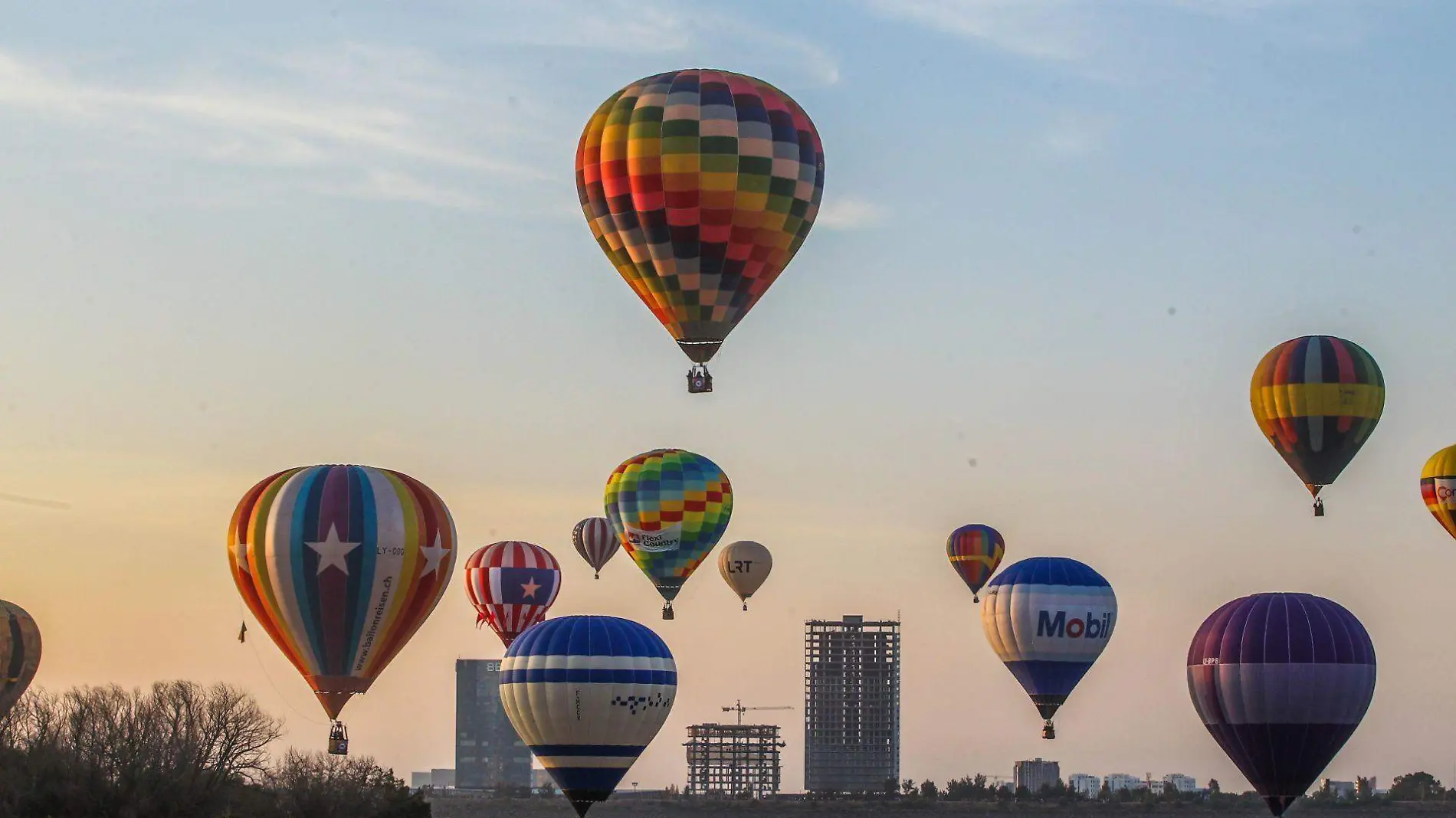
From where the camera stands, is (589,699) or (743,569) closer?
(589,699)

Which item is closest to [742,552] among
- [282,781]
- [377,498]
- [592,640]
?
[282,781]

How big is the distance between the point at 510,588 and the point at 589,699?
106ft

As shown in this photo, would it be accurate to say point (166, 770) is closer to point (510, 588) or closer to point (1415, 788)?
point (510, 588)

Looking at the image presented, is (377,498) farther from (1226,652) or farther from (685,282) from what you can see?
(1226,652)

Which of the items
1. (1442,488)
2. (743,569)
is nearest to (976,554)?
(743,569)

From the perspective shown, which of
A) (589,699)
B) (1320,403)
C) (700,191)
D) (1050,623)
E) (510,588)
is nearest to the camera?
(700,191)

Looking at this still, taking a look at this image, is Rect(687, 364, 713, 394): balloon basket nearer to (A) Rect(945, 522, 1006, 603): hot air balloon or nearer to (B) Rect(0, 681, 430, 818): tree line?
(B) Rect(0, 681, 430, 818): tree line

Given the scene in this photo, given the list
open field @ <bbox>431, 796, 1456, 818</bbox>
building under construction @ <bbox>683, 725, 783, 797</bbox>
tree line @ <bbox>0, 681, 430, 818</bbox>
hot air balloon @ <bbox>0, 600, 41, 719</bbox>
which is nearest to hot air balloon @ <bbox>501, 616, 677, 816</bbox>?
tree line @ <bbox>0, 681, 430, 818</bbox>

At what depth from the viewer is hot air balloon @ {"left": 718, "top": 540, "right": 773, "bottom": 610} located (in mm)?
114125

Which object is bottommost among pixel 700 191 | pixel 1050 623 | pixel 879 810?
pixel 879 810

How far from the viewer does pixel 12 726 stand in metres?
80.8

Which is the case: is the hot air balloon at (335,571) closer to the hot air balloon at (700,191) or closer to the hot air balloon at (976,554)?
the hot air balloon at (700,191)

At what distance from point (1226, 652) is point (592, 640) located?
61.3 ft

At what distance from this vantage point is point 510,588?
102 m
